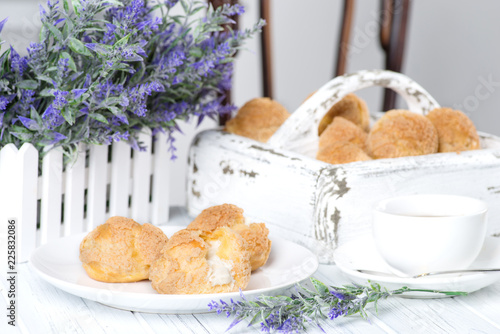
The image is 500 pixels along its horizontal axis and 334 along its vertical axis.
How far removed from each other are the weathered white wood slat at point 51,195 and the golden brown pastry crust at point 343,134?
0.35m

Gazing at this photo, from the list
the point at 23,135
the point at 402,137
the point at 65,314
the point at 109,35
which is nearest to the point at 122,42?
the point at 109,35

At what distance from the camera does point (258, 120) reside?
3.01 feet

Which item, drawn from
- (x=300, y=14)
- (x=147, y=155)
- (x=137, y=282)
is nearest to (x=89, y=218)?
(x=147, y=155)

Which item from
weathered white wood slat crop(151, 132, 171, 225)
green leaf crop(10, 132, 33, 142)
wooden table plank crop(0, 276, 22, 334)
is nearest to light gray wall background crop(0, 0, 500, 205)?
weathered white wood slat crop(151, 132, 171, 225)

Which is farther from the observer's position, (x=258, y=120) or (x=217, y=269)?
(x=258, y=120)

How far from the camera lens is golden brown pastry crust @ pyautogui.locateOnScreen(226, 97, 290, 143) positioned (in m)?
0.91

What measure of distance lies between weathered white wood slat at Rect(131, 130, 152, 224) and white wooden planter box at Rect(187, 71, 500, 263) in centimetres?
8

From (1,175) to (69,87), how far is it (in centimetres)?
13

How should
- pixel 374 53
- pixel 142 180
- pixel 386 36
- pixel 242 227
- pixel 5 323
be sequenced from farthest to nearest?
pixel 374 53 < pixel 386 36 < pixel 142 180 < pixel 242 227 < pixel 5 323

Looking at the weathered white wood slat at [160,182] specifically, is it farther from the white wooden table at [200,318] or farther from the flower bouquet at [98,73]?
the white wooden table at [200,318]

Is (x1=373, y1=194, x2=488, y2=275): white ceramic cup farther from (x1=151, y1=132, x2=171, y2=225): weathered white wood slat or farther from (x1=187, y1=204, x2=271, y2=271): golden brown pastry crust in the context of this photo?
(x1=151, y1=132, x2=171, y2=225): weathered white wood slat

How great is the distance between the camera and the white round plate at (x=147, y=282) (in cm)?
53

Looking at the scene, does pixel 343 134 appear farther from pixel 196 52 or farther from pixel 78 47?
pixel 78 47

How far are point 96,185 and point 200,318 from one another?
0.31m
